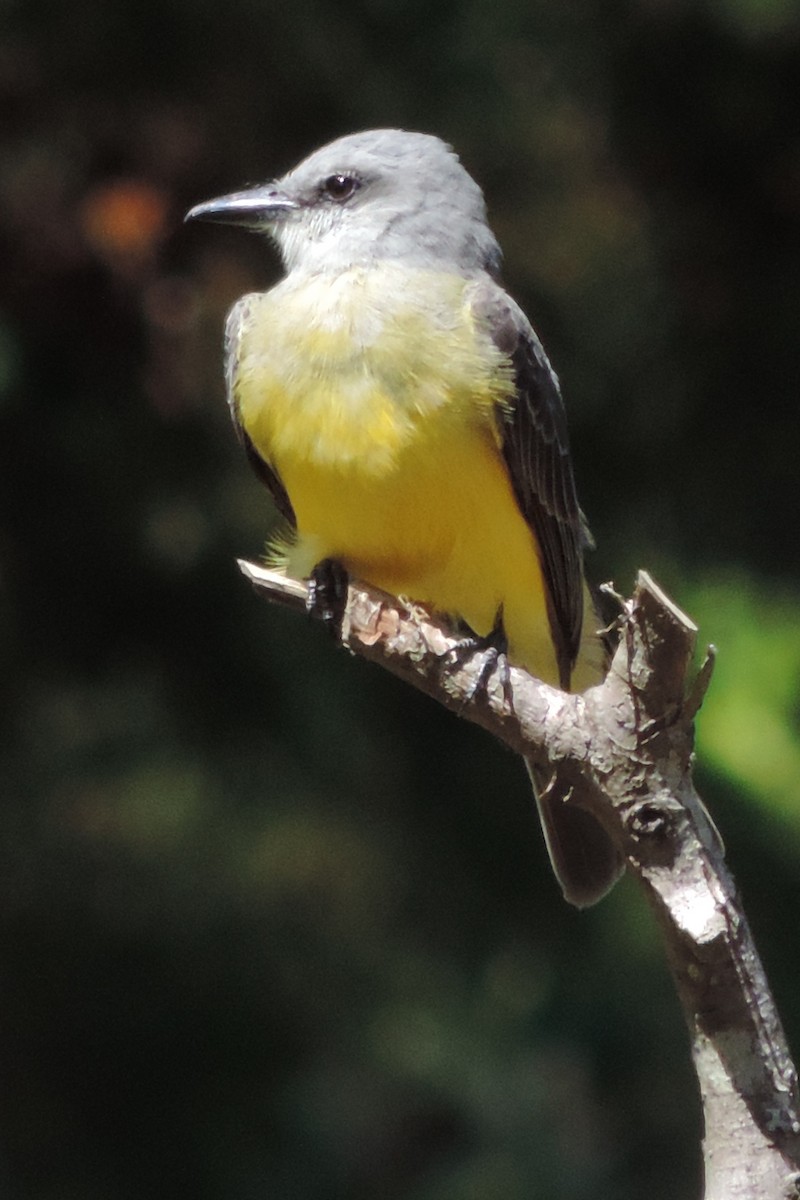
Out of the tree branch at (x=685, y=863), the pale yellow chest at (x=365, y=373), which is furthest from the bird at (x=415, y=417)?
the tree branch at (x=685, y=863)

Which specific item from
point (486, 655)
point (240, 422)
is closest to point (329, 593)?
point (240, 422)

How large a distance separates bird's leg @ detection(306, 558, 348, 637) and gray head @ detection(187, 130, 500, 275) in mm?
819

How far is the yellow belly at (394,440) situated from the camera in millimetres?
4105

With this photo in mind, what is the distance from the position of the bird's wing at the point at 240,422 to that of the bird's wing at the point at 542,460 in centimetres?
65

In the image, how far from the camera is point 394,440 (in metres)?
4.07

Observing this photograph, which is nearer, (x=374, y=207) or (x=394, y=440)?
(x=394, y=440)

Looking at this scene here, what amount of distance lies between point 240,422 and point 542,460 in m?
0.78

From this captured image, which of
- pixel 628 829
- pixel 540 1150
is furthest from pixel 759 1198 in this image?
pixel 540 1150

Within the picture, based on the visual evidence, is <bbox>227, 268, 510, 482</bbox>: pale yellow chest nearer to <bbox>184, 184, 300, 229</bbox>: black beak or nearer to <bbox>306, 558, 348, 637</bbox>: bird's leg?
<bbox>306, 558, 348, 637</bbox>: bird's leg

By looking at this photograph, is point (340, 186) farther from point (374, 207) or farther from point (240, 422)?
point (240, 422)

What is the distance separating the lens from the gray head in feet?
15.7

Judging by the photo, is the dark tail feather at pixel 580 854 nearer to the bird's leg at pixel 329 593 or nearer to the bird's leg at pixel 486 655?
the bird's leg at pixel 486 655

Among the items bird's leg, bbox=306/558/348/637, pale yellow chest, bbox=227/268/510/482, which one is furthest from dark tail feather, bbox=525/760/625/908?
pale yellow chest, bbox=227/268/510/482

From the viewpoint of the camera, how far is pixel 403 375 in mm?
4156
